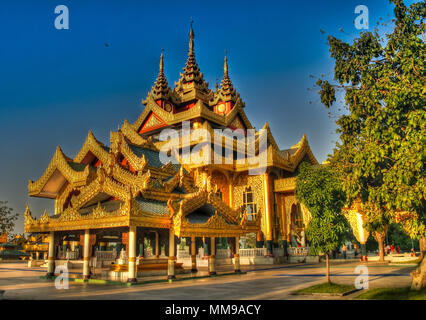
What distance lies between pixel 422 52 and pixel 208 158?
1886cm

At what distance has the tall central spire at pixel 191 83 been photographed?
39906 mm

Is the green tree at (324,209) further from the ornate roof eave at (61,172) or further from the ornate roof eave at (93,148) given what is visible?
the ornate roof eave at (61,172)

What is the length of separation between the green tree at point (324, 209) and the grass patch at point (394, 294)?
155 centimetres

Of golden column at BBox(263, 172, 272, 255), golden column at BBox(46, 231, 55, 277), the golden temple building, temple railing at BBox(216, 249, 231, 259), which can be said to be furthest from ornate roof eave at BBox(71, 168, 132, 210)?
golden column at BBox(263, 172, 272, 255)

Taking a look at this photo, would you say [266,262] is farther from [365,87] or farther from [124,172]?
[365,87]

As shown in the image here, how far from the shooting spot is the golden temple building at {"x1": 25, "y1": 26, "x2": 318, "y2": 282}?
45.6ft

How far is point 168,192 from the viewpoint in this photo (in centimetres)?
1514

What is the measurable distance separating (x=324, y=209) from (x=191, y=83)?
107ft

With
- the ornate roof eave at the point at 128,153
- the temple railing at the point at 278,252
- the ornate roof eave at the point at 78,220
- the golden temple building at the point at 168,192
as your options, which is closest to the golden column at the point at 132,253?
the golden temple building at the point at 168,192

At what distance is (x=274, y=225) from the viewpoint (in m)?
28.4

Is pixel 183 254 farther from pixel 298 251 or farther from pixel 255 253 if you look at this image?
pixel 298 251

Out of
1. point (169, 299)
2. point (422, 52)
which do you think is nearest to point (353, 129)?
point (422, 52)

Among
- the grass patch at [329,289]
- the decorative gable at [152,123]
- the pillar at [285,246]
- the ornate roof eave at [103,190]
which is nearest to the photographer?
the grass patch at [329,289]
